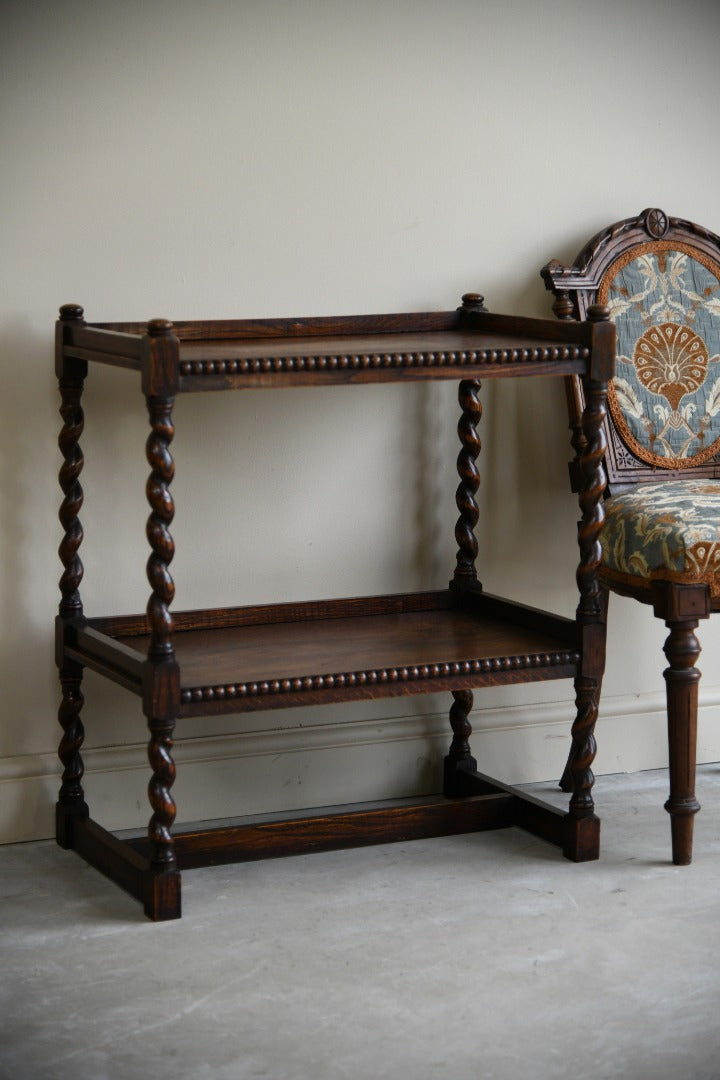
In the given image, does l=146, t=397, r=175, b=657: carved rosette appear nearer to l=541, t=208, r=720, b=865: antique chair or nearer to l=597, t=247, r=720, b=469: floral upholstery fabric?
l=541, t=208, r=720, b=865: antique chair

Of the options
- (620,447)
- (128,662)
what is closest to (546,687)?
(620,447)

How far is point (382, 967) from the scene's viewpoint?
1990 millimetres

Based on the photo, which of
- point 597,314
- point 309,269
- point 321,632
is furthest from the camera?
point 309,269

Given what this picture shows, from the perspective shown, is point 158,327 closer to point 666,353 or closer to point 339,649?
point 339,649

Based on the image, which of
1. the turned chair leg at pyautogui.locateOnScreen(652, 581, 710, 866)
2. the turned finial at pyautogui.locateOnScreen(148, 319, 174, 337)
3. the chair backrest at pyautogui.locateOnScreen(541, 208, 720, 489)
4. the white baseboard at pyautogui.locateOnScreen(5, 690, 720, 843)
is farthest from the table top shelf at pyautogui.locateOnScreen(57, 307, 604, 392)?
the white baseboard at pyautogui.locateOnScreen(5, 690, 720, 843)

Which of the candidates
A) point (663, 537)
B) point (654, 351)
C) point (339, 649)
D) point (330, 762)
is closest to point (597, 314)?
point (663, 537)

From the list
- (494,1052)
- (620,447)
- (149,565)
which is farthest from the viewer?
(620,447)

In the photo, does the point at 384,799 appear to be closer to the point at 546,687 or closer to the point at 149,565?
the point at 546,687

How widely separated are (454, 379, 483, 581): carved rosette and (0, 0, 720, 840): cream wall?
6 centimetres

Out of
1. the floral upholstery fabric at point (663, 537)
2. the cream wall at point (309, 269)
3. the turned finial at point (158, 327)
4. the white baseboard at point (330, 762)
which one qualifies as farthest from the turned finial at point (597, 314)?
the white baseboard at point (330, 762)

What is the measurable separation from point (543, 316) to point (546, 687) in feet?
2.39

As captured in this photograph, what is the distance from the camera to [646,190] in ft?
9.31

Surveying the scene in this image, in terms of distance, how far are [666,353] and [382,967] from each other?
132 cm

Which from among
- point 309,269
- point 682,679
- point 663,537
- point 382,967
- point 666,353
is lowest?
point 382,967
